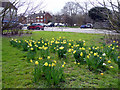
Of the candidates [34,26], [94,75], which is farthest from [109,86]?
[34,26]

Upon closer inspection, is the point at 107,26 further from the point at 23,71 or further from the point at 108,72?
the point at 23,71

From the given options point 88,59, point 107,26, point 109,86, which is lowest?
point 109,86

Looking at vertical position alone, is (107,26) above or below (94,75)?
above

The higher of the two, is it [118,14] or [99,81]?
[118,14]

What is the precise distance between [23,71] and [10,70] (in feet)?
1.25

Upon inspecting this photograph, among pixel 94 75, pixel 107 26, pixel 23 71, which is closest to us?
pixel 107 26

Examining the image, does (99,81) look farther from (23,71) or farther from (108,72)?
(23,71)

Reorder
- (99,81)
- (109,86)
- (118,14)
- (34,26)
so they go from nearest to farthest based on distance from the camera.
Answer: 1. (118,14)
2. (109,86)
3. (99,81)
4. (34,26)

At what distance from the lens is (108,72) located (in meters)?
3.49

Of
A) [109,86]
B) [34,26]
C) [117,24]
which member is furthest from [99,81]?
[34,26]

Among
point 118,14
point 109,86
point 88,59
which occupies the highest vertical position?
point 118,14

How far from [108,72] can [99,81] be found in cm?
69

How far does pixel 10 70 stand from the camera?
3.57 m

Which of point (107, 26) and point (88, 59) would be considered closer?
point (107, 26)
